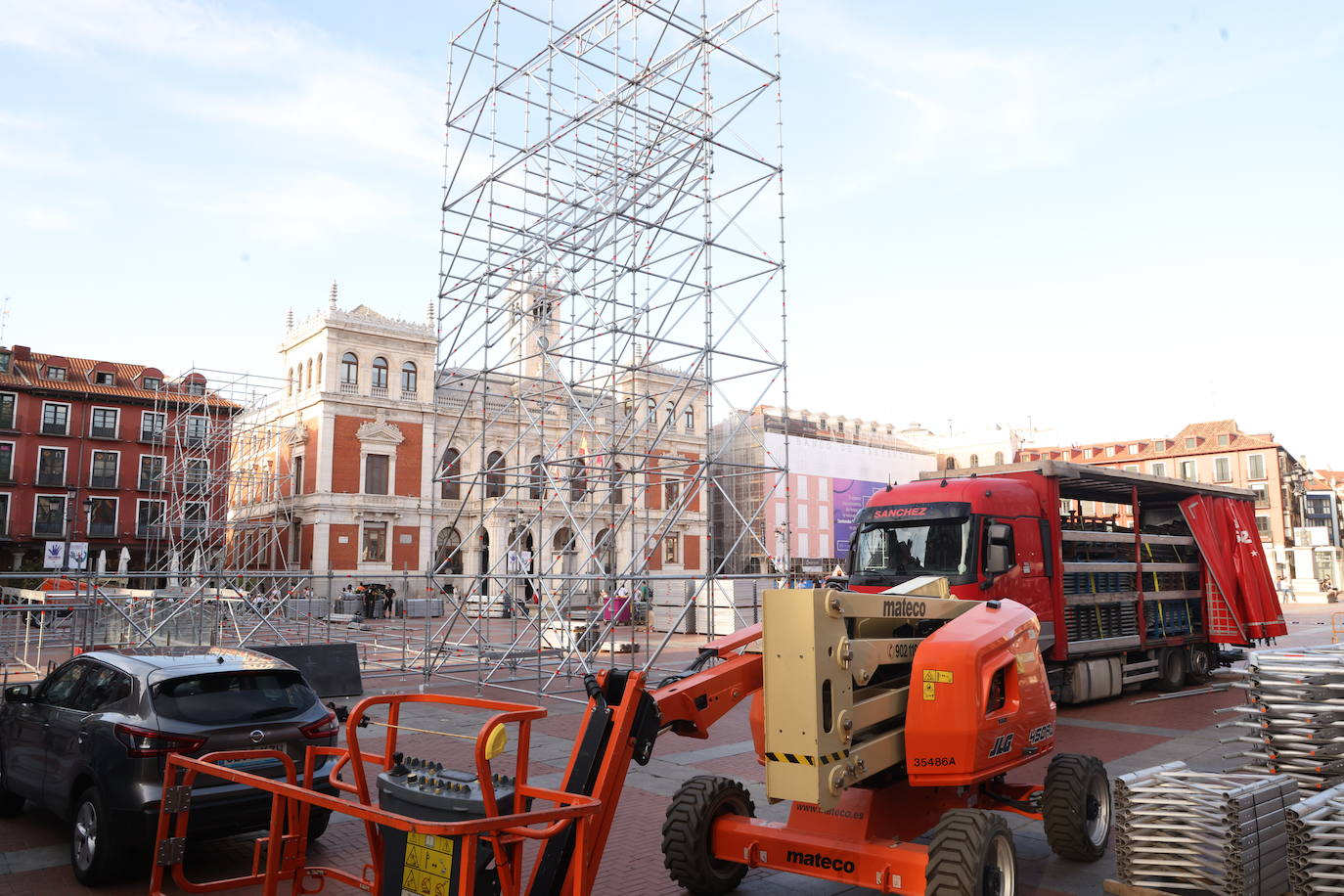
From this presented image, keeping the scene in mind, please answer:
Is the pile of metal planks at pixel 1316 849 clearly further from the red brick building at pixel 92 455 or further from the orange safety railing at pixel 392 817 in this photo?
the red brick building at pixel 92 455

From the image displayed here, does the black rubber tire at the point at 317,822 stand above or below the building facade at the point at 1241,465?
below

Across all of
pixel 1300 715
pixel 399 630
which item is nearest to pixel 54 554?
pixel 399 630

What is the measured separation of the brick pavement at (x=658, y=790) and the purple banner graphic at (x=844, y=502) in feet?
141

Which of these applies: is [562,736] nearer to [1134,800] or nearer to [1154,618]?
[1134,800]

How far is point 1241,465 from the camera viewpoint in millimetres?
63438

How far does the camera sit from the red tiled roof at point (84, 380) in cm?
4588

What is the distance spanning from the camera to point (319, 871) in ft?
16.7

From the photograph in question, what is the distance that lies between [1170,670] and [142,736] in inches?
594

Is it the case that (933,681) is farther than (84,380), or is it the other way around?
(84,380)

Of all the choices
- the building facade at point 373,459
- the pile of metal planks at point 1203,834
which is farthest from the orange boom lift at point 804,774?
the building facade at point 373,459

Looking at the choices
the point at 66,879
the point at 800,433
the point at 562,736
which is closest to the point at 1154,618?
the point at 562,736

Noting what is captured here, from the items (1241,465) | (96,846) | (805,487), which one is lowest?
(96,846)

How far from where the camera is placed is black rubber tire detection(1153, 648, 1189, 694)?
599 inches

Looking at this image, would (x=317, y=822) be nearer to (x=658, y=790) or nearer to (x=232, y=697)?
(x=232, y=697)
